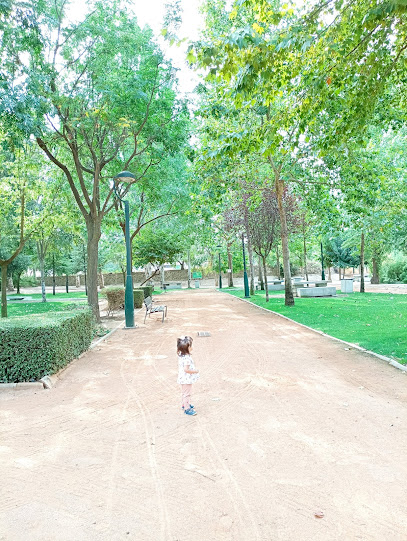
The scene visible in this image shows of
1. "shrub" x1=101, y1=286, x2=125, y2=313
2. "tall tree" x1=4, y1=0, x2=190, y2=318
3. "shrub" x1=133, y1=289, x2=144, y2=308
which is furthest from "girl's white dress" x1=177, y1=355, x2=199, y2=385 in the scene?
"shrub" x1=133, y1=289, x2=144, y2=308

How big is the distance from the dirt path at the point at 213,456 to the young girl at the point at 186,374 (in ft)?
0.60

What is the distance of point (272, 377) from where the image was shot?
7.39m

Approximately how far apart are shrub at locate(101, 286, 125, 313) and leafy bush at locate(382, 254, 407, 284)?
95.8 ft

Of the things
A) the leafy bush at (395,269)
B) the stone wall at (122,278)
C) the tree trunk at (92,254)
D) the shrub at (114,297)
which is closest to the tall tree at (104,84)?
the tree trunk at (92,254)

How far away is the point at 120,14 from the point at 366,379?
12.5 metres

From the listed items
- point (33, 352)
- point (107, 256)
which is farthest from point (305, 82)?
point (107, 256)

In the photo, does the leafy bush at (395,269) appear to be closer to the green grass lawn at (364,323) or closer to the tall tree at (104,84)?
the green grass lawn at (364,323)

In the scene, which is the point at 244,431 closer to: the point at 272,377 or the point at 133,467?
the point at 133,467

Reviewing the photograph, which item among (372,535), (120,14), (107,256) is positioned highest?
(120,14)

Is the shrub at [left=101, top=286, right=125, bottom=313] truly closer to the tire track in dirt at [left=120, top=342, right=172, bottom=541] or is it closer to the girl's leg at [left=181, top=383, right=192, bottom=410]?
the tire track in dirt at [left=120, top=342, right=172, bottom=541]

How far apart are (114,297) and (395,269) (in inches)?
1220

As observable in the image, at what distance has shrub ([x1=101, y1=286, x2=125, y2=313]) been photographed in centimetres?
2020

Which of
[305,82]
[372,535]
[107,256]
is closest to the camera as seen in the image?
[372,535]

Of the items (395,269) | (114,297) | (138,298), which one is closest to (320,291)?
(138,298)
